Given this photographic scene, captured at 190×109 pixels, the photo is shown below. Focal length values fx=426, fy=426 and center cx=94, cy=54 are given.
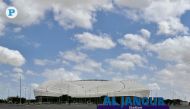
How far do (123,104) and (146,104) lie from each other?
2298 millimetres

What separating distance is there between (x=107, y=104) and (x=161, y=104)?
5.86 meters

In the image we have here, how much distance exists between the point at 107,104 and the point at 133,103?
2.54 m

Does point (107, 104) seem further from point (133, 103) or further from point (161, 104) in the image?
point (161, 104)

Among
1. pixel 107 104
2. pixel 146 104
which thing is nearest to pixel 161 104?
pixel 146 104

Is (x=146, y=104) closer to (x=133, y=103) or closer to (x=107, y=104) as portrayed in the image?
(x=133, y=103)

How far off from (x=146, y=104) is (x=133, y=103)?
1.40m

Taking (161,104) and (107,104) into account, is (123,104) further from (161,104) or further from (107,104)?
(161,104)

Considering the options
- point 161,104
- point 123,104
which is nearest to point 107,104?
A: point 123,104

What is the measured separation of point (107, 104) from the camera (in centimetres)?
3941

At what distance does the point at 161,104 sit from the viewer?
41.8 meters

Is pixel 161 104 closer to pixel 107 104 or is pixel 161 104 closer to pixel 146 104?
pixel 146 104

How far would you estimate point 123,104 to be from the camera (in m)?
40.0

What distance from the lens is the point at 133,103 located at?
4003 centimetres
